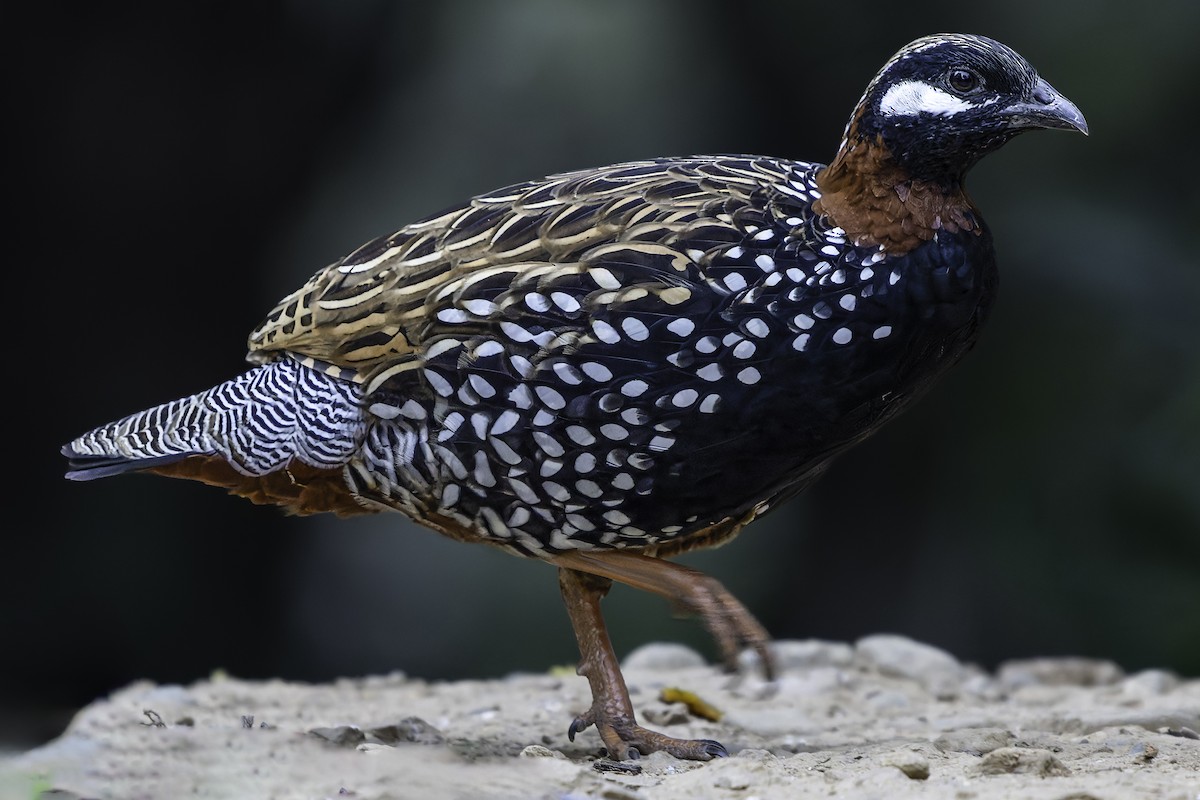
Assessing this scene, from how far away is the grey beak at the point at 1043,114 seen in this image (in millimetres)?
4355

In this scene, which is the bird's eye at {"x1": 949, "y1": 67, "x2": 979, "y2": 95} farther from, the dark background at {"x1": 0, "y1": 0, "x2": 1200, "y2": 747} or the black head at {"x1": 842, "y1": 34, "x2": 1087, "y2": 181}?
the dark background at {"x1": 0, "y1": 0, "x2": 1200, "y2": 747}

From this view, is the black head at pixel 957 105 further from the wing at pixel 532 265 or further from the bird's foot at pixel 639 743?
the bird's foot at pixel 639 743

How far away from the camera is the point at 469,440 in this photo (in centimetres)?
447

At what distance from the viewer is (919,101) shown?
437cm

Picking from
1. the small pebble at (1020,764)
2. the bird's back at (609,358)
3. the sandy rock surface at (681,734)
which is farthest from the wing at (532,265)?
the small pebble at (1020,764)

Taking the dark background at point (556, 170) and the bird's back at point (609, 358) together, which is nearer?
the bird's back at point (609, 358)

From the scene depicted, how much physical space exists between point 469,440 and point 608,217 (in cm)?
84

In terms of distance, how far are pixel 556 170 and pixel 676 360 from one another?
4.36m

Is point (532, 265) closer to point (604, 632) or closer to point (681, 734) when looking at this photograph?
point (604, 632)

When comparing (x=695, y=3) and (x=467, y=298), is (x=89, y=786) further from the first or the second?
(x=695, y=3)

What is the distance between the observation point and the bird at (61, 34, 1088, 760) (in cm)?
430

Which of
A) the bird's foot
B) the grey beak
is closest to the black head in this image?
the grey beak

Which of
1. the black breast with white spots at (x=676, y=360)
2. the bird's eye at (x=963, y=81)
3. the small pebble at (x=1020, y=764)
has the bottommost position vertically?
the small pebble at (x=1020, y=764)

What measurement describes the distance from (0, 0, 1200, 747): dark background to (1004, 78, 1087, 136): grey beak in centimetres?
425
